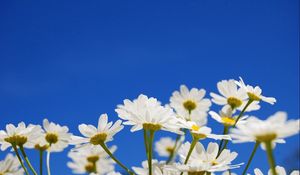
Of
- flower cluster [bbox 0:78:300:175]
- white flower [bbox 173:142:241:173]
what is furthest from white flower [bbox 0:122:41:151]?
white flower [bbox 173:142:241:173]

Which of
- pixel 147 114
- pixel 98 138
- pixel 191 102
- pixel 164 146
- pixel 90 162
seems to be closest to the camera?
pixel 147 114

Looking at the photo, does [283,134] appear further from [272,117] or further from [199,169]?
[199,169]

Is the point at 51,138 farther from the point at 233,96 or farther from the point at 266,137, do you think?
the point at 266,137

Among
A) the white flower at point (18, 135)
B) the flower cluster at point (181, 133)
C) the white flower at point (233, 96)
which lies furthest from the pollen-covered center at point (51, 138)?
the white flower at point (233, 96)

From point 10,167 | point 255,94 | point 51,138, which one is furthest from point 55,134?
point 255,94

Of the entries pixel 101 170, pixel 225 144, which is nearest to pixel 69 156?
pixel 101 170

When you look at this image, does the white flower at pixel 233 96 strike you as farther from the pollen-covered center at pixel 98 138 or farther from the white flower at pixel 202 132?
the pollen-covered center at pixel 98 138

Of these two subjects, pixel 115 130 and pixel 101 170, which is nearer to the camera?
pixel 115 130
